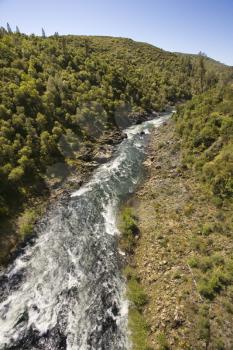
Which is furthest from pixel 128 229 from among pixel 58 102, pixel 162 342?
pixel 58 102

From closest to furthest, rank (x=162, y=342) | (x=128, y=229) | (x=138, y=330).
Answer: (x=162, y=342) < (x=138, y=330) < (x=128, y=229)

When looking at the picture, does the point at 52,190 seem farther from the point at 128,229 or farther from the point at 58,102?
the point at 58,102

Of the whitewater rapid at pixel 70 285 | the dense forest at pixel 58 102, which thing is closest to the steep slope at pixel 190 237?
the dense forest at pixel 58 102

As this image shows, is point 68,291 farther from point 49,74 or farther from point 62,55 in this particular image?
point 62,55

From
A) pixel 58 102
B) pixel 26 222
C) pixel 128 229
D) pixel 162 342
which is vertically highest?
pixel 58 102

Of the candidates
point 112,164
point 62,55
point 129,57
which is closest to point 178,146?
point 112,164

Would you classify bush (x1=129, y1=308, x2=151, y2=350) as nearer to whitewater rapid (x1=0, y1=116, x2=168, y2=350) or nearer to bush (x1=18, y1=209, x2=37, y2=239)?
whitewater rapid (x1=0, y1=116, x2=168, y2=350)
